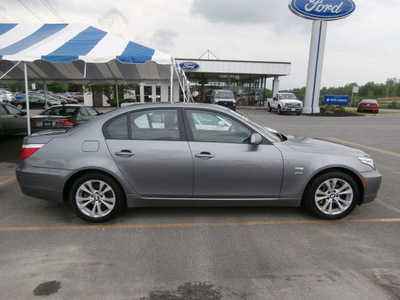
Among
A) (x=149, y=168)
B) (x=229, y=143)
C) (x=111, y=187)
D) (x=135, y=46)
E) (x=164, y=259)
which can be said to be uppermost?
(x=135, y=46)

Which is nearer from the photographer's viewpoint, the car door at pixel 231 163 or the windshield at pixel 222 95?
the car door at pixel 231 163

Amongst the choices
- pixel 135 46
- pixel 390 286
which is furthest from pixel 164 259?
pixel 135 46

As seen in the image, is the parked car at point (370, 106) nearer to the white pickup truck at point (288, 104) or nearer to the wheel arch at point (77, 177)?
the white pickup truck at point (288, 104)

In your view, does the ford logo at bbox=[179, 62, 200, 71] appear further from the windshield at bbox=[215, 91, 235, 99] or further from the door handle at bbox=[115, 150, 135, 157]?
the door handle at bbox=[115, 150, 135, 157]

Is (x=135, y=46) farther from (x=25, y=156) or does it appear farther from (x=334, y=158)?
(x=334, y=158)

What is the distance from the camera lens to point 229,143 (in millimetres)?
3812

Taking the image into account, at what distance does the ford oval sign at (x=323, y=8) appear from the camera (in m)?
24.6

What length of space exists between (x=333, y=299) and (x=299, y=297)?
11.2 inches

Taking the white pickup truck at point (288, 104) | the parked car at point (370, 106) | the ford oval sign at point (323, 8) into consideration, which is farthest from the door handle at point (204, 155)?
the parked car at point (370, 106)

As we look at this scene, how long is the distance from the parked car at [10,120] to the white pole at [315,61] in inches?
925

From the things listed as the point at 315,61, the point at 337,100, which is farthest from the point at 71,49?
the point at 337,100

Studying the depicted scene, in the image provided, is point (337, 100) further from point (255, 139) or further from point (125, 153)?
point (125, 153)

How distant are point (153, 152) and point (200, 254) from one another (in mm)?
1382

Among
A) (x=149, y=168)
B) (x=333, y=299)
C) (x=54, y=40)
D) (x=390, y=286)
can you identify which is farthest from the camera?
(x=54, y=40)
